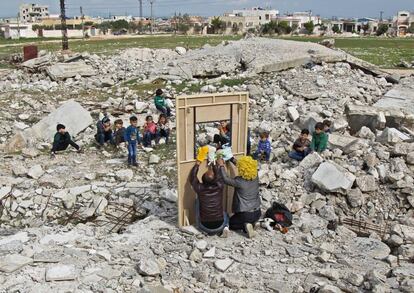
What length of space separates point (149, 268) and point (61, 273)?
0.98 meters

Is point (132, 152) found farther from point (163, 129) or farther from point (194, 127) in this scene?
point (194, 127)

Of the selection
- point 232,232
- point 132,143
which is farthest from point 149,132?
point 232,232

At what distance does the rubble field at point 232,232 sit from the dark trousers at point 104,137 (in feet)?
1.03

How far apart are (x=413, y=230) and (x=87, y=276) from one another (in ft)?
14.8

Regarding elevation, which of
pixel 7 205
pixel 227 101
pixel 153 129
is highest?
pixel 227 101

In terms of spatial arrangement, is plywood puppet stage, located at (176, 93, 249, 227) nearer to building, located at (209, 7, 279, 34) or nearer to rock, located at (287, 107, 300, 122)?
rock, located at (287, 107, 300, 122)

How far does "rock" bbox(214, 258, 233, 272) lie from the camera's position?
18.3 ft

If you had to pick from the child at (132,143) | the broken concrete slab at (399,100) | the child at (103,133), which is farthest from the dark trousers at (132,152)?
the broken concrete slab at (399,100)

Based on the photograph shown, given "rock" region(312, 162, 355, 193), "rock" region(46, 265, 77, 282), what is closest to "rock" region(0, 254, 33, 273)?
"rock" region(46, 265, 77, 282)

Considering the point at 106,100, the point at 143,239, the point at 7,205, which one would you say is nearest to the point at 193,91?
the point at 106,100

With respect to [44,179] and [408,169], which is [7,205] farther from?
[408,169]

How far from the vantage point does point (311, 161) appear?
8.44m

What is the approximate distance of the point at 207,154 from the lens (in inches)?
255

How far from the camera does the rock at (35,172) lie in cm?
888
